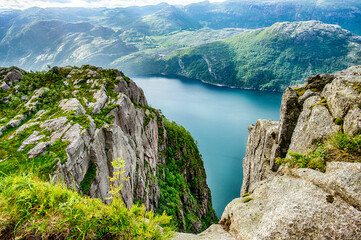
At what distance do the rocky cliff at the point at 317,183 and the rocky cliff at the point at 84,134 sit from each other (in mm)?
6011

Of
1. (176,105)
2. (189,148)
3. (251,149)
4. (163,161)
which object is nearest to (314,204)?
(251,149)

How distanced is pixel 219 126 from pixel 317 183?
77789 millimetres

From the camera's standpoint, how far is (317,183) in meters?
6.58

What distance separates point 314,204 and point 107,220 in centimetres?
638

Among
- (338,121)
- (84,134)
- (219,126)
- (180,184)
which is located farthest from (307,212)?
(219,126)

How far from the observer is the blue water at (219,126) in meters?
52.9

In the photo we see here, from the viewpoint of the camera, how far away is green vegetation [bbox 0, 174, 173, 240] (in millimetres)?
2541

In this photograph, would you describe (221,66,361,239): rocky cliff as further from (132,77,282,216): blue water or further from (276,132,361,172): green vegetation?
(132,77,282,216): blue water

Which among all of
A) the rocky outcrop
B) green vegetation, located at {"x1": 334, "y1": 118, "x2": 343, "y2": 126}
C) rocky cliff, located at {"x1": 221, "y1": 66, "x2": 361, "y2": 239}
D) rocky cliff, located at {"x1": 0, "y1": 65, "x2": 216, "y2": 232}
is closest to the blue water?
rocky cliff, located at {"x1": 0, "y1": 65, "x2": 216, "y2": 232}

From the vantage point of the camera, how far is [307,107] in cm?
1283

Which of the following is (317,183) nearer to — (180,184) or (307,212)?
(307,212)

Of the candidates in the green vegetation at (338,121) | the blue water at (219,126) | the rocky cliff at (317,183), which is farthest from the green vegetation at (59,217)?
the blue water at (219,126)

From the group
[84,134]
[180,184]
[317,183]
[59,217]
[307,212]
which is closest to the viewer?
[59,217]

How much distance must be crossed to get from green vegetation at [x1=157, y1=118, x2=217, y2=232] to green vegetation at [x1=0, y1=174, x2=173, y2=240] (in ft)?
59.5
